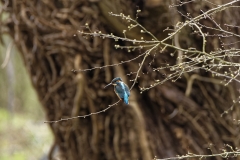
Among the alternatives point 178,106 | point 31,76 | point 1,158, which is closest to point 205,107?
point 178,106

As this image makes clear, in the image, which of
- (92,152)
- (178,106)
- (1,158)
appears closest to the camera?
(178,106)

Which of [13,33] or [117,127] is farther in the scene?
[13,33]

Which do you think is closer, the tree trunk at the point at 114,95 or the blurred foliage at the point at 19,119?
the tree trunk at the point at 114,95

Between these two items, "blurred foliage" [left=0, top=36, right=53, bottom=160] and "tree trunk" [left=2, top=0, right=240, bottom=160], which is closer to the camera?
"tree trunk" [left=2, top=0, right=240, bottom=160]

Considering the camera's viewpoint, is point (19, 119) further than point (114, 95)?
Yes

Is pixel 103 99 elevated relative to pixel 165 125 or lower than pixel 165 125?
elevated

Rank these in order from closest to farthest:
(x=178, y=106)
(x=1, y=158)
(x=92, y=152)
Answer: (x=178, y=106) < (x=92, y=152) < (x=1, y=158)

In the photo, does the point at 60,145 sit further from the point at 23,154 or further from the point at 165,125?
the point at 23,154

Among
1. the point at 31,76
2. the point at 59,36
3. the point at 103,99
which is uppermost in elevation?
the point at 59,36
